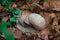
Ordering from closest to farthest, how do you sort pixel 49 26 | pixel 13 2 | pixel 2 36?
pixel 2 36 → pixel 49 26 → pixel 13 2

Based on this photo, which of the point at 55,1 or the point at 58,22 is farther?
the point at 55,1

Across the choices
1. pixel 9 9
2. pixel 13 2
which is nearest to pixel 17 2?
pixel 13 2

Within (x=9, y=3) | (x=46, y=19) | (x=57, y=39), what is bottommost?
(x=57, y=39)

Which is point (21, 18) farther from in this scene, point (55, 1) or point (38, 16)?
point (55, 1)

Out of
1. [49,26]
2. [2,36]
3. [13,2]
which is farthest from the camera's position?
[13,2]

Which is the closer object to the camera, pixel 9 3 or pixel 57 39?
pixel 57 39

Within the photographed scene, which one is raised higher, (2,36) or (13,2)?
(13,2)

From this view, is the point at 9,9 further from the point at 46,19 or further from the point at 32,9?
the point at 46,19

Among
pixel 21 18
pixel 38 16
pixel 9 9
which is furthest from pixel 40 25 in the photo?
pixel 9 9

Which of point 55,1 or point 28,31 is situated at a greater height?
point 55,1
